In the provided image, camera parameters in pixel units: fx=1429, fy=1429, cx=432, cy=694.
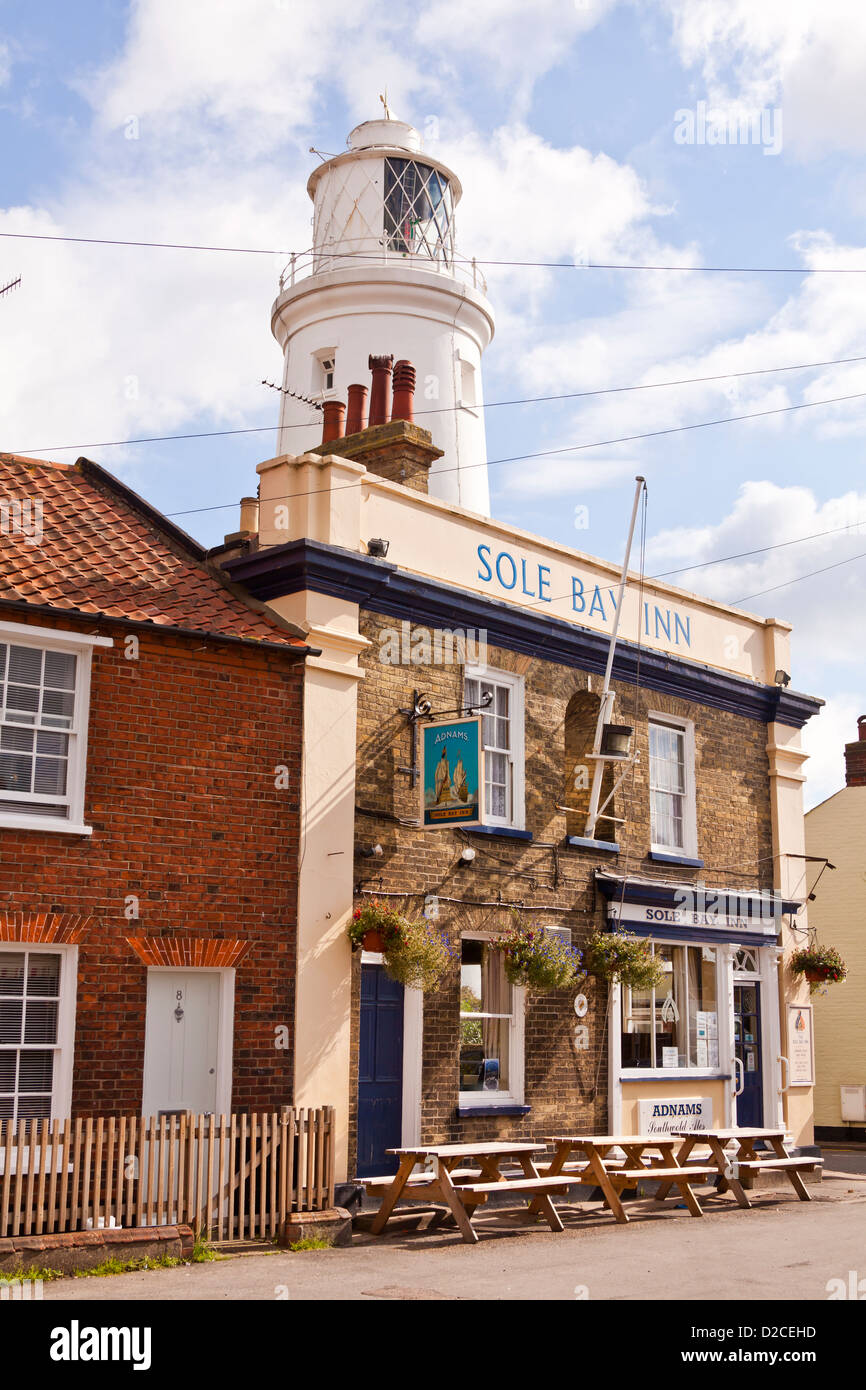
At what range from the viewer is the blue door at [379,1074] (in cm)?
1393

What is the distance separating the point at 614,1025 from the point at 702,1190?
2.25 meters

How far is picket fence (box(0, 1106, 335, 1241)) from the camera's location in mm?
10547

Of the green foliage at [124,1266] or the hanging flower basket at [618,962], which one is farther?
the hanging flower basket at [618,962]

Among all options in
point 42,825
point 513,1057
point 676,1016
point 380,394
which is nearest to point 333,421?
point 380,394

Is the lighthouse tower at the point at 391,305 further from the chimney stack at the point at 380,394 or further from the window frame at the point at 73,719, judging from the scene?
the window frame at the point at 73,719

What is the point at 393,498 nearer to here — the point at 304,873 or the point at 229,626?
the point at 229,626

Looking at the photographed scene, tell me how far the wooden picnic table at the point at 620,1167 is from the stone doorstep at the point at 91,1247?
411cm

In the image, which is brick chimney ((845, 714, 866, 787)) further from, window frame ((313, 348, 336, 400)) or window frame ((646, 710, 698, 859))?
window frame ((313, 348, 336, 400))

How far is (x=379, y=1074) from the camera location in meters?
14.1

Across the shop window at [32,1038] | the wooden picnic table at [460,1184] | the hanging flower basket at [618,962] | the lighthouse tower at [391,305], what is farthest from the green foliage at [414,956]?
the lighthouse tower at [391,305]

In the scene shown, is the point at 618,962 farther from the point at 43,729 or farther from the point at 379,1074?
the point at 43,729

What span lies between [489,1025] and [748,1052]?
5349 millimetres

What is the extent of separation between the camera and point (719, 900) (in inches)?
744
